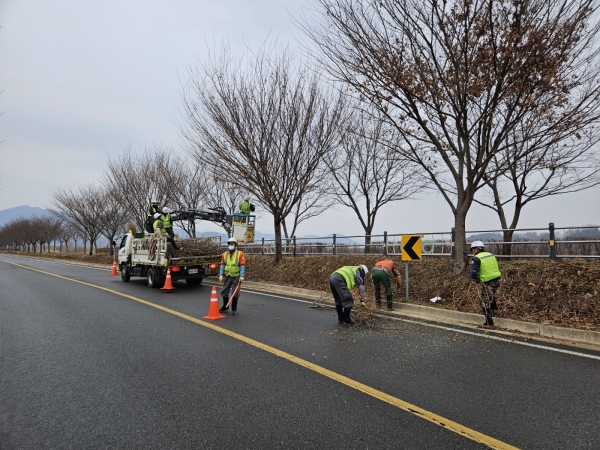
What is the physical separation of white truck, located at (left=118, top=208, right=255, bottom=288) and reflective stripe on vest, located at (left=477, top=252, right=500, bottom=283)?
9741 mm

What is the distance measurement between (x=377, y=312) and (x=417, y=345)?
9.14 feet

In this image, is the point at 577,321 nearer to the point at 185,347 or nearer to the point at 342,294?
the point at 342,294

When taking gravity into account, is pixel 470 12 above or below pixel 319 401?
above

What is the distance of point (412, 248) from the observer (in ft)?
30.9

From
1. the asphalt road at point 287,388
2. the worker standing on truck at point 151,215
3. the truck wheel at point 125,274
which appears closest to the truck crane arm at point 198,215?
the worker standing on truck at point 151,215

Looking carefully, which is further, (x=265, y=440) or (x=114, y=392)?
(x=114, y=392)

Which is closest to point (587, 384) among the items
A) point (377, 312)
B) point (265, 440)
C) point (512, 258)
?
point (265, 440)

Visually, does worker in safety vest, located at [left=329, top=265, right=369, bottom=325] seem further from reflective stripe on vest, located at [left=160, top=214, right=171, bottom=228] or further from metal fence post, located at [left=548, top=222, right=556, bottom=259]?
reflective stripe on vest, located at [left=160, top=214, right=171, bottom=228]

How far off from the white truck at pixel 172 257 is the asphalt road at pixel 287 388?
607 centimetres

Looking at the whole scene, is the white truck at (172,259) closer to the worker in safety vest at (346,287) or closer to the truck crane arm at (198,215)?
the truck crane arm at (198,215)

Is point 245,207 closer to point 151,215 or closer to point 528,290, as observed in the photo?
point 151,215

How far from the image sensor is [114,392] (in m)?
4.00

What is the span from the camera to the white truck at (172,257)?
13270 millimetres

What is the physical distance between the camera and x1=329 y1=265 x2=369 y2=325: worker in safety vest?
7156 millimetres
